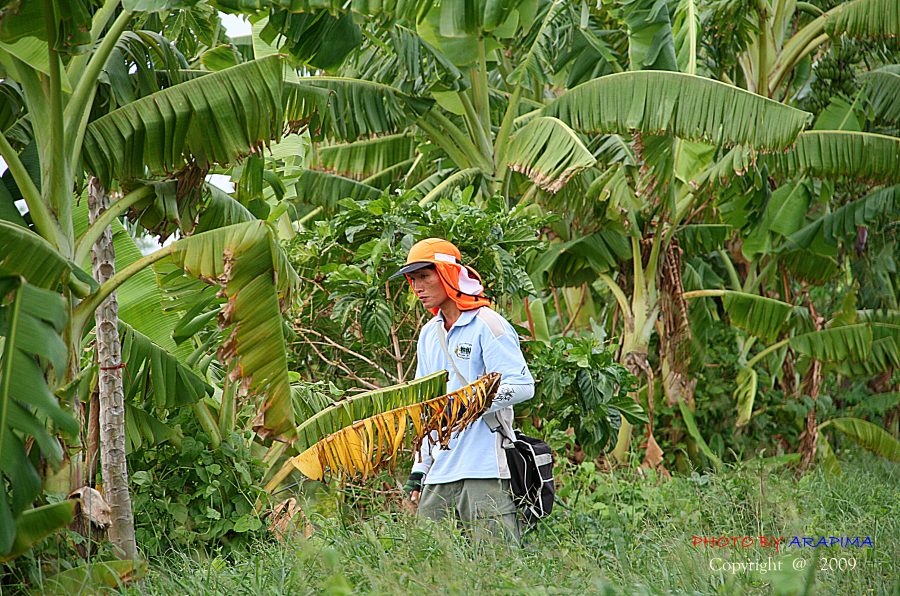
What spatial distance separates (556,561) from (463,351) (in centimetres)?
105

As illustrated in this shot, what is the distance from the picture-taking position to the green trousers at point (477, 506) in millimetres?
4070

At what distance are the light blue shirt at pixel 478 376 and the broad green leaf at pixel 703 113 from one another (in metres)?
2.82

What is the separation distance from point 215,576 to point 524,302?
13.3 feet

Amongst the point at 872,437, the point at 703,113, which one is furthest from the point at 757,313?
the point at 703,113

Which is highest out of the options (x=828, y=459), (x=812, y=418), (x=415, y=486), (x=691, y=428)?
(x=415, y=486)

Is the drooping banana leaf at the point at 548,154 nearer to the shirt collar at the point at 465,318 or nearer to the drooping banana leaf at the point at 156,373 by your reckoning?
the shirt collar at the point at 465,318

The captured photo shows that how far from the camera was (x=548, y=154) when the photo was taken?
6762 mm

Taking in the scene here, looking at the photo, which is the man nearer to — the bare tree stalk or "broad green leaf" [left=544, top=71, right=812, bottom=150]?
the bare tree stalk

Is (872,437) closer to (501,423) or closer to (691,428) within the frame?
(691,428)

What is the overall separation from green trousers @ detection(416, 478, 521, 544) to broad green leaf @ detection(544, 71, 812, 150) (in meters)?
3.28

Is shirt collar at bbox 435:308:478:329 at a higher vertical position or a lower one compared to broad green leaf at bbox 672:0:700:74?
lower

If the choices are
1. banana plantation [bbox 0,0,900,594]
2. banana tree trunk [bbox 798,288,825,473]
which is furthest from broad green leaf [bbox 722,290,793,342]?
banana tree trunk [bbox 798,288,825,473]

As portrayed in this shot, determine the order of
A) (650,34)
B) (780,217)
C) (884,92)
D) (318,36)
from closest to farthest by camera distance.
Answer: (318,36) < (650,34) < (884,92) < (780,217)

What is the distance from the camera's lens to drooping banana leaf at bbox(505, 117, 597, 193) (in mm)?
6450
